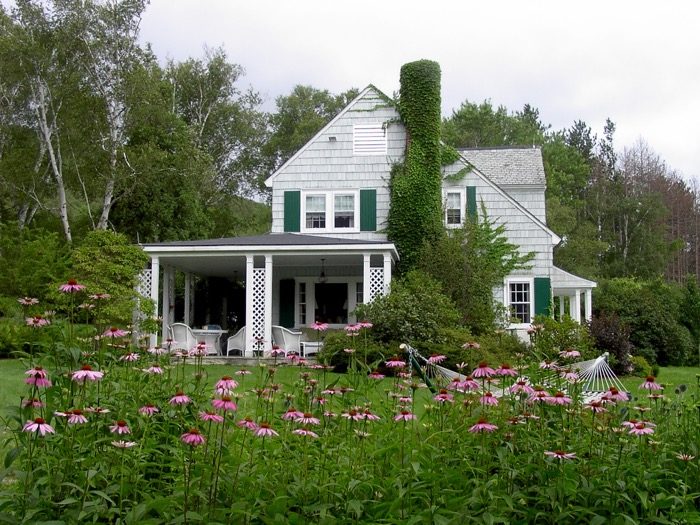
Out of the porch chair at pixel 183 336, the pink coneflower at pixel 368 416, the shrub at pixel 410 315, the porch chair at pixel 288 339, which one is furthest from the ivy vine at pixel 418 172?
the pink coneflower at pixel 368 416

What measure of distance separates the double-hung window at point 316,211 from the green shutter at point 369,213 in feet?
3.38

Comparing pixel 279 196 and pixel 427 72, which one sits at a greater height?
pixel 427 72

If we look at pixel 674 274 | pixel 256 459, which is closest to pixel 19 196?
pixel 256 459

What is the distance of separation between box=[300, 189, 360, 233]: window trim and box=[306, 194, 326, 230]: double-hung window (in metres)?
0.08

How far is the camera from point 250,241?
16766 millimetres

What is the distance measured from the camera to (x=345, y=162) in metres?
19.7

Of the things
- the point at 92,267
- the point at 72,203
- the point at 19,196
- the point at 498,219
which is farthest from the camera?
the point at 72,203

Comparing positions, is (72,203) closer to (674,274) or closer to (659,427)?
(659,427)

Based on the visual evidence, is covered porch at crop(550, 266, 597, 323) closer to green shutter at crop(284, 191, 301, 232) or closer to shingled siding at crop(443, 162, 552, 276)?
shingled siding at crop(443, 162, 552, 276)

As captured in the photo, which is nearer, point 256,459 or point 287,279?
point 256,459

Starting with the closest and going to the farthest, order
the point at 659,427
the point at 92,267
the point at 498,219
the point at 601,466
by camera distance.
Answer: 1. the point at 601,466
2. the point at 659,427
3. the point at 92,267
4. the point at 498,219

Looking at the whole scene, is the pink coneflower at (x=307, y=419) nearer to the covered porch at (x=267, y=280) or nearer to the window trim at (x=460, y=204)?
the covered porch at (x=267, y=280)

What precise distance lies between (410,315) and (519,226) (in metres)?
6.54

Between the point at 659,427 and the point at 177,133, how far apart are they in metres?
25.3
